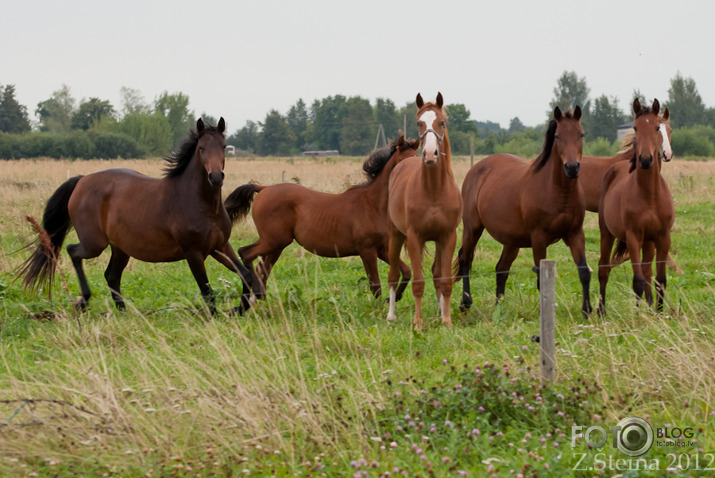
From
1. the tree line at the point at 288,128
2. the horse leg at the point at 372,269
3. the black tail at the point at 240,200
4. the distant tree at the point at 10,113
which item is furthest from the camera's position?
the distant tree at the point at 10,113

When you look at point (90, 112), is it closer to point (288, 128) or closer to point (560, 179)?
point (288, 128)

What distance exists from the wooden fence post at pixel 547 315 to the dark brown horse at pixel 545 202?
2460 millimetres

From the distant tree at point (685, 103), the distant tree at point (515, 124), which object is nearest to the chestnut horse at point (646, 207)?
the distant tree at point (685, 103)

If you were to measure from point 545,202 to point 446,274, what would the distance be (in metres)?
1.28

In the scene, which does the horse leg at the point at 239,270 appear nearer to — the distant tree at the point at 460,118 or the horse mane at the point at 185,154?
the horse mane at the point at 185,154

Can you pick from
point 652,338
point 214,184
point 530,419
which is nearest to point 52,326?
point 214,184

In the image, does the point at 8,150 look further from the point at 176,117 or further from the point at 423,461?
the point at 423,461

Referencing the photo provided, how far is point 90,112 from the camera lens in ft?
251

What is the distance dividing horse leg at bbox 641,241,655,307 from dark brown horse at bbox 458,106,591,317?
61 cm

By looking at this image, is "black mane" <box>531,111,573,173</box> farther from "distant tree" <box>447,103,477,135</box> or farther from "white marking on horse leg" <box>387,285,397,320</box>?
"distant tree" <box>447,103,477,135</box>

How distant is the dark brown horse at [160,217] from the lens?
7.83 metres

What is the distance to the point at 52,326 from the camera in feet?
24.4

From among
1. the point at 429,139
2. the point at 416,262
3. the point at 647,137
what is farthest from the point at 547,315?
the point at 647,137

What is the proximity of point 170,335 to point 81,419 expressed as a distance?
246cm
